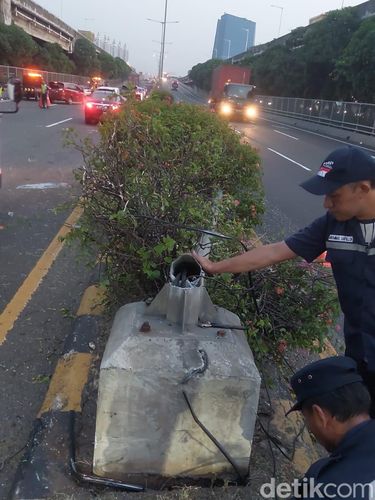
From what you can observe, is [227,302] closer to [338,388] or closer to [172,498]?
A: [172,498]

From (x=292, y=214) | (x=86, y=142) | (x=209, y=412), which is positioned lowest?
(x=292, y=214)

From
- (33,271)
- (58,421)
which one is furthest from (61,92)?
(58,421)

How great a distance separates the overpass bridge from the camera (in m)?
47.4

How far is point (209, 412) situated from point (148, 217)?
122cm

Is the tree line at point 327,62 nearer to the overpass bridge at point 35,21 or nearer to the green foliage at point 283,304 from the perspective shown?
the overpass bridge at point 35,21

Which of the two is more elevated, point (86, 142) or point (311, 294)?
point (86, 142)

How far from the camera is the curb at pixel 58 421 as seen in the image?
2500 millimetres

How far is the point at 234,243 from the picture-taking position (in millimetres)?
3627

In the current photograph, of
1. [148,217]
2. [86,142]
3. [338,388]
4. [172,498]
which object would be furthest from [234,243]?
[338,388]

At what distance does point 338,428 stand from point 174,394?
2.88 feet

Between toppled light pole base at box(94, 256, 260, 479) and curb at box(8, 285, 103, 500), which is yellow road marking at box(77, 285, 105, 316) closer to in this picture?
curb at box(8, 285, 103, 500)

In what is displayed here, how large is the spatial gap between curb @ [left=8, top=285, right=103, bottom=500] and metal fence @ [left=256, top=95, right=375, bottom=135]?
1083 inches

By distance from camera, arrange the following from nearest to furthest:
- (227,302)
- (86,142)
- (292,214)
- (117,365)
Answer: (117,365)
(227,302)
(86,142)
(292,214)

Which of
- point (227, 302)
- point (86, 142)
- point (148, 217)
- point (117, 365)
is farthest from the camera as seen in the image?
point (86, 142)
